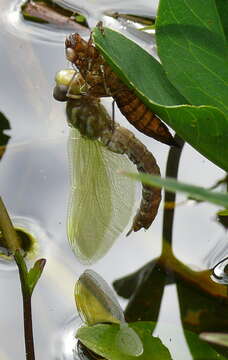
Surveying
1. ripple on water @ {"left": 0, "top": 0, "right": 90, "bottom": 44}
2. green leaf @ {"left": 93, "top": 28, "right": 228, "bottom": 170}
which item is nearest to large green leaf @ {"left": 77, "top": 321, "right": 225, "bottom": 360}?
green leaf @ {"left": 93, "top": 28, "right": 228, "bottom": 170}

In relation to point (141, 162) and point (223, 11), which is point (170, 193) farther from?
point (223, 11)

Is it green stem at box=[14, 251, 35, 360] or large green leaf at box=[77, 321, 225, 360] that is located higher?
green stem at box=[14, 251, 35, 360]

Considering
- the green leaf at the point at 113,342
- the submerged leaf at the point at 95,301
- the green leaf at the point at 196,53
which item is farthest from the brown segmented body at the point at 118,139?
the green leaf at the point at 196,53

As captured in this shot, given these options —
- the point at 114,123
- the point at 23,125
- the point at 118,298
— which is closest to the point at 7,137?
the point at 23,125

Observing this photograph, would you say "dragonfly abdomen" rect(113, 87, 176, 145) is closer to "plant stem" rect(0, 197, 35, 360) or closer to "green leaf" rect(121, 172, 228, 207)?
"plant stem" rect(0, 197, 35, 360)

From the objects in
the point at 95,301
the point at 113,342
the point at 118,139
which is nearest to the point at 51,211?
the point at 118,139

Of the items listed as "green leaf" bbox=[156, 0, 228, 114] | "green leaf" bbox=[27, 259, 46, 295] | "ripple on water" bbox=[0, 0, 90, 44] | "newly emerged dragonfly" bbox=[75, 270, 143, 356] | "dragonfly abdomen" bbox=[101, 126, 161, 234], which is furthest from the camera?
"ripple on water" bbox=[0, 0, 90, 44]

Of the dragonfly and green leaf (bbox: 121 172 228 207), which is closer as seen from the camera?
green leaf (bbox: 121 172 228 207)
